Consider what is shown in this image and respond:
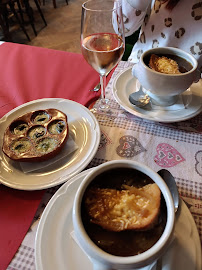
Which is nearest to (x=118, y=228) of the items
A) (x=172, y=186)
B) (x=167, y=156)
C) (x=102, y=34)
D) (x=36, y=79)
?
(x=172, y=186)

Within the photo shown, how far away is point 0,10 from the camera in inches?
99.8

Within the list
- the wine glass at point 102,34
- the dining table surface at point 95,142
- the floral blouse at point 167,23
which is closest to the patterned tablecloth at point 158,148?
the dining table surface at point 95,142

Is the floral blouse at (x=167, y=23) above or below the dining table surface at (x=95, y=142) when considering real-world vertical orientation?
above

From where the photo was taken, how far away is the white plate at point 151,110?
1.94 ft

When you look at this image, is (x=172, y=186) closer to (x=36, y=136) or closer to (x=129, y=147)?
(x=129, y=147)

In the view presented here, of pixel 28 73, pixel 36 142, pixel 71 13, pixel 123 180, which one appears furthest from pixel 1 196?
pixel 71 13

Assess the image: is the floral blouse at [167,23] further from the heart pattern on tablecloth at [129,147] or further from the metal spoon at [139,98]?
the heart pattern on tablecloth at [129,147]

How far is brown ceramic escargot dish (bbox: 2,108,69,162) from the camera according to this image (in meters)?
0.49

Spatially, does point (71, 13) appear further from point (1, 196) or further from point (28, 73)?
point (1, 196)

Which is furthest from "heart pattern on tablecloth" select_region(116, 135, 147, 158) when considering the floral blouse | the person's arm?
the person's arm

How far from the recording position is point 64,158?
1.69 ft

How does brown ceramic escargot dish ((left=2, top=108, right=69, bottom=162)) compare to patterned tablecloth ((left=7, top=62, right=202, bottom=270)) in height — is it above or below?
above

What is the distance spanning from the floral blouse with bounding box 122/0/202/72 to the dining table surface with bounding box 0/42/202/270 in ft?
0.95

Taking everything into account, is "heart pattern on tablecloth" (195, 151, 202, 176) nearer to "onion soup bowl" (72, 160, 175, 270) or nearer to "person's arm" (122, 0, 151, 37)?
"onion soup bowl" (72, 160, 175, 270)
